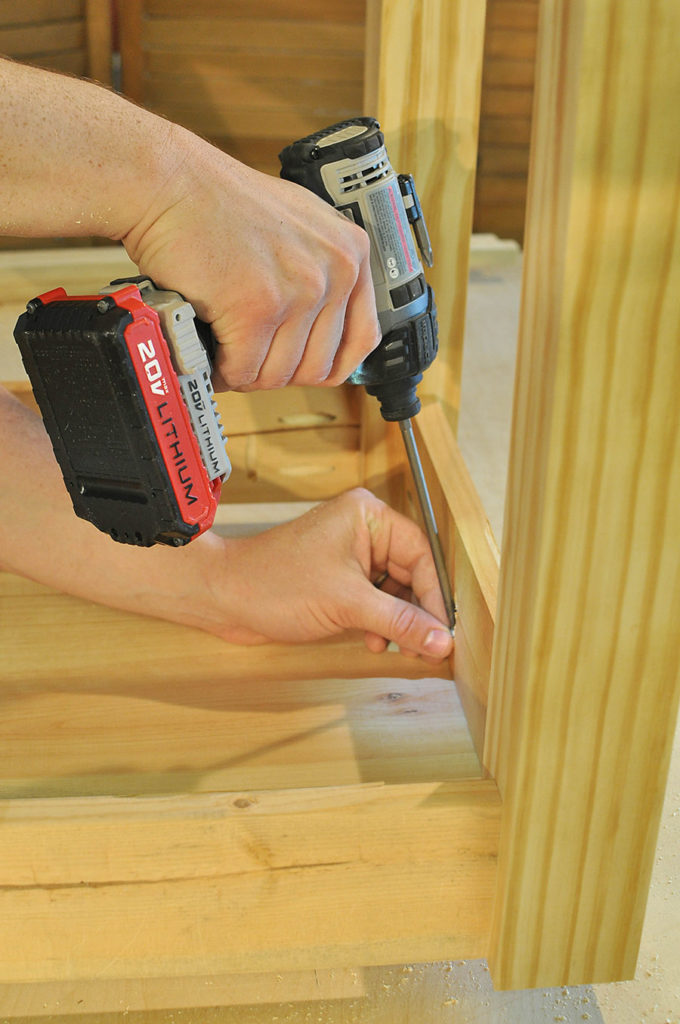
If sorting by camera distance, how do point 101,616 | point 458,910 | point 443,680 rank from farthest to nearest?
1. point 101,616
2. point 443,680
3. point 458,910

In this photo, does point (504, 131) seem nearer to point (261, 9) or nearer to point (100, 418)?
point (261, 9)

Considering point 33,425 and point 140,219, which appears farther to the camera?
point 33,425

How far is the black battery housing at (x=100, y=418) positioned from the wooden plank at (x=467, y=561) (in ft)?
1.00

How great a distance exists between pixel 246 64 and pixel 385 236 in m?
2.33

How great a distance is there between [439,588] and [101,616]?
1.31 ft

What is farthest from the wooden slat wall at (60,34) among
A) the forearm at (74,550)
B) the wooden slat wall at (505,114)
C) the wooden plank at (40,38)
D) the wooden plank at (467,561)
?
the wooden plank at (467,561)

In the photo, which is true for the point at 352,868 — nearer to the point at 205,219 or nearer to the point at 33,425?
the point at 205,219

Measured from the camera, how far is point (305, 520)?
1148 mm

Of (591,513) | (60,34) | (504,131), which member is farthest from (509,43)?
(591,513)

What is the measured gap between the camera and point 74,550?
1.13 m

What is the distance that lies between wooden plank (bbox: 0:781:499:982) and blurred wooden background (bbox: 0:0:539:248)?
8.79 feet

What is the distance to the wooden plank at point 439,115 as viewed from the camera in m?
1.14

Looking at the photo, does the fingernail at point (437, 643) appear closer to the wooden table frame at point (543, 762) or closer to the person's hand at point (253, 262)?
the wooden table frame at point (543, 762)

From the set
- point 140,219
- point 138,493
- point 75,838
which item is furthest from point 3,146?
point 75,838
